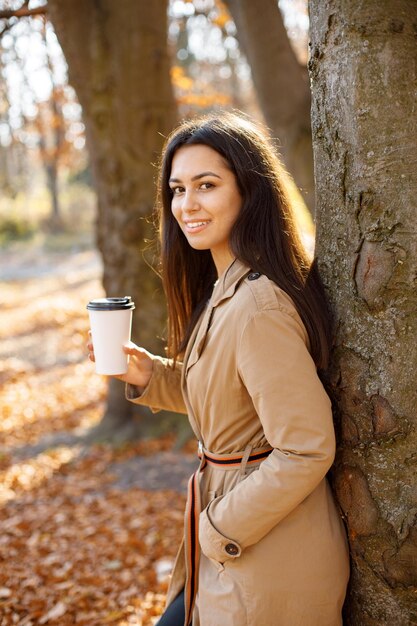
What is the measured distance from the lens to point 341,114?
74.8 inches

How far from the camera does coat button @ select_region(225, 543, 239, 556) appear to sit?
185cm

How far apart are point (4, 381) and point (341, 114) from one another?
27.4 feet

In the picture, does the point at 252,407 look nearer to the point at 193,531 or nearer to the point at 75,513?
the point at 193,531

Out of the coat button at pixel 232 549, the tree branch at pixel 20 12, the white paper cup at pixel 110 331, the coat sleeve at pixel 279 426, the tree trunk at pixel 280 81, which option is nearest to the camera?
the coat sleeve at pixel 279 426

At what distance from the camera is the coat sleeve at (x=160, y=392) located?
256 centimetres

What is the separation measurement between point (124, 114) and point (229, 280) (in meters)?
3.77

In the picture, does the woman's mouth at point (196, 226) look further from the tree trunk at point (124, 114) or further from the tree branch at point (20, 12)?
the tree branch at point (20, 12)

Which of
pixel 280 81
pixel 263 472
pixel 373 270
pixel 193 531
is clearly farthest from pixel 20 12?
pixel 263 472

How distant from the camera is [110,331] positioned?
7.61 feet

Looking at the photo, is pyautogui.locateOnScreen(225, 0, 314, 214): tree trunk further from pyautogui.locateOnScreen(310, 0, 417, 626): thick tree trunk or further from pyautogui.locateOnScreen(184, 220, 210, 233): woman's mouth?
pyautogui.locateOnScreen(310, 0, 417, 626): thick tree trunk

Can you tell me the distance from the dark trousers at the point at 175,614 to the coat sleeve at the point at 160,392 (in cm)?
72

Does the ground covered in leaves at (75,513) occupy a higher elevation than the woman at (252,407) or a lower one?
lower

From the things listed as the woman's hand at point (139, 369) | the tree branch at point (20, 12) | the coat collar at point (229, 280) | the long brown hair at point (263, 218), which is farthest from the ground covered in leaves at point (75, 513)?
the tree branch at point (20, 12)

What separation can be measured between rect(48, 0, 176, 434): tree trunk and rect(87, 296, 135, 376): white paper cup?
10.8 feet
